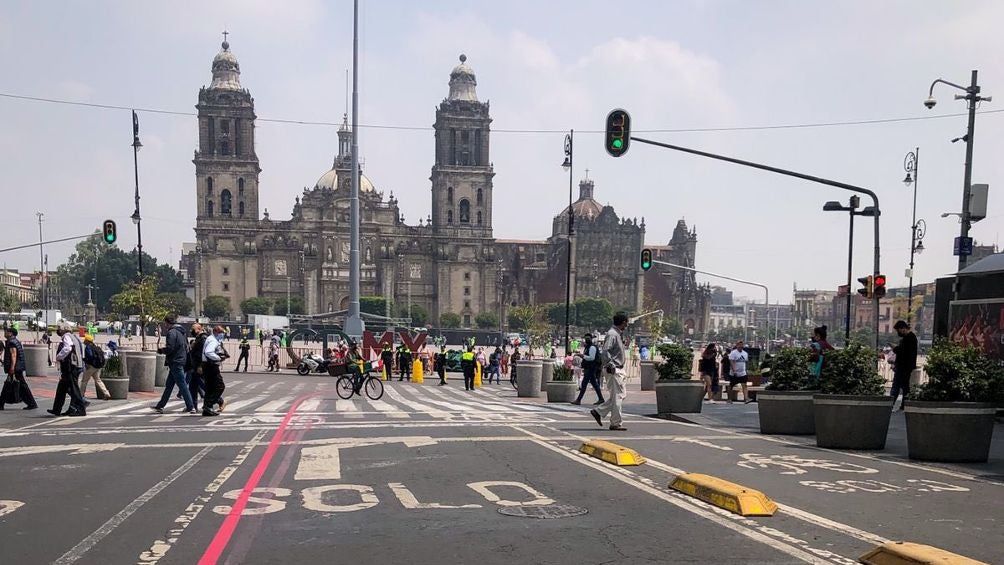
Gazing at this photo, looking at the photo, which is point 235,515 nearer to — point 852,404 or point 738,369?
point 852,404

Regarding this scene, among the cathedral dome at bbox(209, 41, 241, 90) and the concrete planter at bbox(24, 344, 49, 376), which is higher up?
the cathedral dome at bbox(209, 41, 241, 90)

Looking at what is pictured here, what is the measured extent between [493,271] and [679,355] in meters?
117

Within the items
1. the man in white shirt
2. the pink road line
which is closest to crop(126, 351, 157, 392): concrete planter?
the pink road line

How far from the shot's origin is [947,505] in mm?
7543

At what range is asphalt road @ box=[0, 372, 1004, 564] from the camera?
19.4ft

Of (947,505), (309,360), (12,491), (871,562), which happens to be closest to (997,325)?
(947,505)

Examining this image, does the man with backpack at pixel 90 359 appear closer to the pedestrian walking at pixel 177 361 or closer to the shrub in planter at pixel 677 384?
the pedestrian walking at pixel 177 361

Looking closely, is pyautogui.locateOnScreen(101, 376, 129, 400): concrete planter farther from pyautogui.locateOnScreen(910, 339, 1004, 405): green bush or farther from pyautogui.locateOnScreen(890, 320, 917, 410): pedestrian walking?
pyautogui.locateOnScreen(910, 339, 1004, 405): green bush

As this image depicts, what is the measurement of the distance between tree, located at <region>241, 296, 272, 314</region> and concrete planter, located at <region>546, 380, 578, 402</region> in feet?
347

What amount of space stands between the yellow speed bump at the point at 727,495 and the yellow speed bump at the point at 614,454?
1.59 meters

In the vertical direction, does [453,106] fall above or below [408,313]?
above

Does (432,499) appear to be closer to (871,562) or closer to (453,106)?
(871,562)

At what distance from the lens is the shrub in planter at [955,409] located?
10258 mm

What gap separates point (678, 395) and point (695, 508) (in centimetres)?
1029
